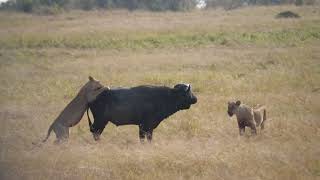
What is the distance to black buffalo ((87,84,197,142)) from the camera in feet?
36.5

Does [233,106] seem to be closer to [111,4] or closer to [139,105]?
[139,105]

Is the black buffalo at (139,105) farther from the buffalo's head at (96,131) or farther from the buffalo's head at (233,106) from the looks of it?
the buffalo's head at (233,106)

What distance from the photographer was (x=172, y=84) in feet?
60.5

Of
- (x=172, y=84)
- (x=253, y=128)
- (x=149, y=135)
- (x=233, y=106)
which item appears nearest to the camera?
(x=149, y=135)

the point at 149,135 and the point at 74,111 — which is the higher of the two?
the point at 74,111

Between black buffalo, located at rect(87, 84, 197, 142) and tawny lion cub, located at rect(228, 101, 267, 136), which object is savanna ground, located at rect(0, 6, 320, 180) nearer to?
tawny lion cub, located at rect(228, 101, 267, 136)

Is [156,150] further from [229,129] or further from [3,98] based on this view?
[3,98]

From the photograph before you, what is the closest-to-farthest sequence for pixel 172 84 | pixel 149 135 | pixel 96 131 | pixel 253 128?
pixel 149 135, pixel 96 131, pixel 253 128, pixel 172 84

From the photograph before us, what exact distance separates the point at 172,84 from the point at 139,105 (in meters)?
7.33

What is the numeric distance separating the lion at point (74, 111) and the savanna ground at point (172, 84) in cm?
26

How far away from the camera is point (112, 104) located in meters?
11.1

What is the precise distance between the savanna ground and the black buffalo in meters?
0.31

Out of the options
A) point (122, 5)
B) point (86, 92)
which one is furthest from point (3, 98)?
point (122, 5)

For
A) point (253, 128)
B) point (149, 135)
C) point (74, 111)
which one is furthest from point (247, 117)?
point (74, 111)
